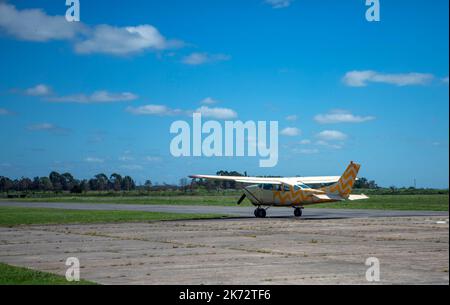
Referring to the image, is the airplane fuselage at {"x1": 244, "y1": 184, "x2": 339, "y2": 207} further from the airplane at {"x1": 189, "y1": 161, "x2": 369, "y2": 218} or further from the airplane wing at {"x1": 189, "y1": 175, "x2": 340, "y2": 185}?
the airplane wing at {"x1": 189, "y1": 175, "x2": 340, "y2": 185}

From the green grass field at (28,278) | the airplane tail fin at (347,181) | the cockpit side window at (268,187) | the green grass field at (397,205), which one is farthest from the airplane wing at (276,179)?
the green grass field at (28,278)

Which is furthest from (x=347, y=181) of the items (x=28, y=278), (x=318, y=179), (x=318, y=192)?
(x=28, y=278)

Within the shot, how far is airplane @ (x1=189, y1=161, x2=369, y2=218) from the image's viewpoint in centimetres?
4053

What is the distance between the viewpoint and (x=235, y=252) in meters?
21.2

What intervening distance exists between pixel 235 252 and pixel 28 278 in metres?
7.67

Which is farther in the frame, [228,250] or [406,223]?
[406,223]

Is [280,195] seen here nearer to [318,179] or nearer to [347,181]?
[347,181]

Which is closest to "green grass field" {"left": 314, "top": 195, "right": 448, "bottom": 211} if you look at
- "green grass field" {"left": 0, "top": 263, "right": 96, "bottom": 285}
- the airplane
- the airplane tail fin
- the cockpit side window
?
the airplane

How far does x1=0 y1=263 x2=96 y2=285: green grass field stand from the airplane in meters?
25.7

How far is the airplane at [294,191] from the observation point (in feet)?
133
